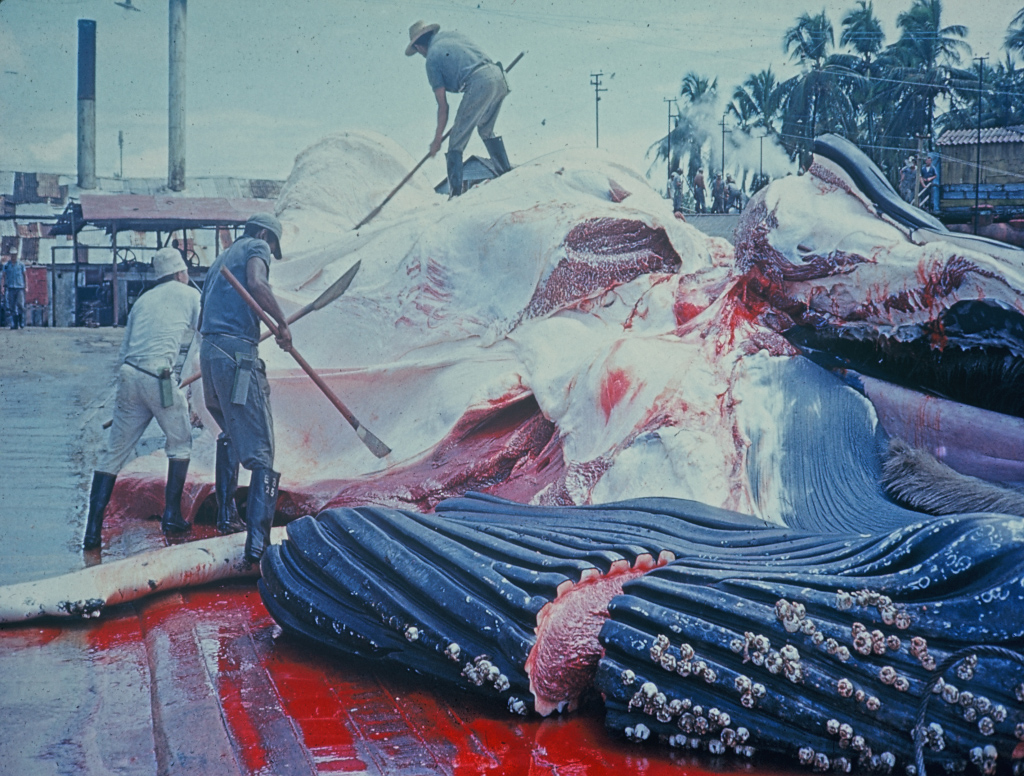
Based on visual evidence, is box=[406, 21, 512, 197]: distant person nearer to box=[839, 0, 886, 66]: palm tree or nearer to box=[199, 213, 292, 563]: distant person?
box=[199, 213, 292, 563]: distant person

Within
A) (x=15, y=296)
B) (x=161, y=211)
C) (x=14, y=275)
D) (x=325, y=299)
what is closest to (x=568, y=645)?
(x=325, y=299)

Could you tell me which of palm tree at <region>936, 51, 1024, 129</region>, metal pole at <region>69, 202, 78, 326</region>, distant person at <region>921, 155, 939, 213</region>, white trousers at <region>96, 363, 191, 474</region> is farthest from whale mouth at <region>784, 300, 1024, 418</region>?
metal pole at <region>69, 202, 78, 326</region>

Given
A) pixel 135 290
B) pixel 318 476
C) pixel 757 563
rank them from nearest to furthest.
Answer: pixel 757 563 < pixel 318 476 < pixel 135 290

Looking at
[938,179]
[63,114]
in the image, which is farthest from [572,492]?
[938,179]

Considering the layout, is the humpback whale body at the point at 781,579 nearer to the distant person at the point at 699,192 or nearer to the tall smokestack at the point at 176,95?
the distant person at the point at 699,192

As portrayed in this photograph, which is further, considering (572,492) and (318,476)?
(318,476)

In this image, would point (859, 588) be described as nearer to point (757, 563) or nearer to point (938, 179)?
point (757, 563)
